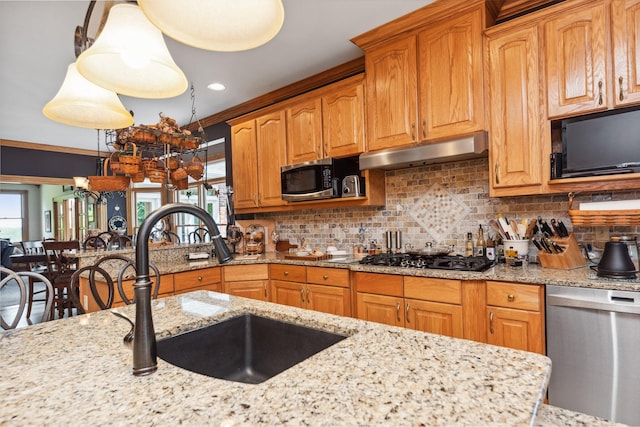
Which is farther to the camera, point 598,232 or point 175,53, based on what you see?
point 175,53

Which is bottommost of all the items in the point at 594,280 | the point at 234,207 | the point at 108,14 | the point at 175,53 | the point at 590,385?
the point at 590,385

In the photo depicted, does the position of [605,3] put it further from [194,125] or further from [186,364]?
[194,125]

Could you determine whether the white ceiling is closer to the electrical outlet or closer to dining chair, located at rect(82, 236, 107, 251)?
dining chair, located at rect(82, 236, 107, 251)

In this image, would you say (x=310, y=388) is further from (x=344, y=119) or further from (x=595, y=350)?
(x=344, y=119)

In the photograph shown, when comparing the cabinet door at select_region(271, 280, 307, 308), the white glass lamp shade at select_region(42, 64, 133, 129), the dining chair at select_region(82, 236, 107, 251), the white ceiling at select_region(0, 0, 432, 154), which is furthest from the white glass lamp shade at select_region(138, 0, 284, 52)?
the dining chair at select_region(82, 236, 107, 251)

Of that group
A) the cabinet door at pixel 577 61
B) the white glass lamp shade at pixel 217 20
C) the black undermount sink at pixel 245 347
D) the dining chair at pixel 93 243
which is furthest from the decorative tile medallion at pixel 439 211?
the dining chair at pixel 93 243

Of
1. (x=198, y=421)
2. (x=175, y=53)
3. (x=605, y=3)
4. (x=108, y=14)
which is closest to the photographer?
(x=198, y=421)

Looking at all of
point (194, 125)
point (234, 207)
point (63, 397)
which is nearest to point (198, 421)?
point (63, 397)

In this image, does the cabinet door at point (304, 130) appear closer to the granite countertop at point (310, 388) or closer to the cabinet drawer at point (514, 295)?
the cabinet drawer at point (514, 295)

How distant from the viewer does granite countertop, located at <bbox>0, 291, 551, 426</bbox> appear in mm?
603

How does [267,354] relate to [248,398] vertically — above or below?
below

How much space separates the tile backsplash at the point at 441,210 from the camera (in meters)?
2.29

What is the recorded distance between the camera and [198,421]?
0.59 m

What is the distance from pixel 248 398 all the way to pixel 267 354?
59cm
